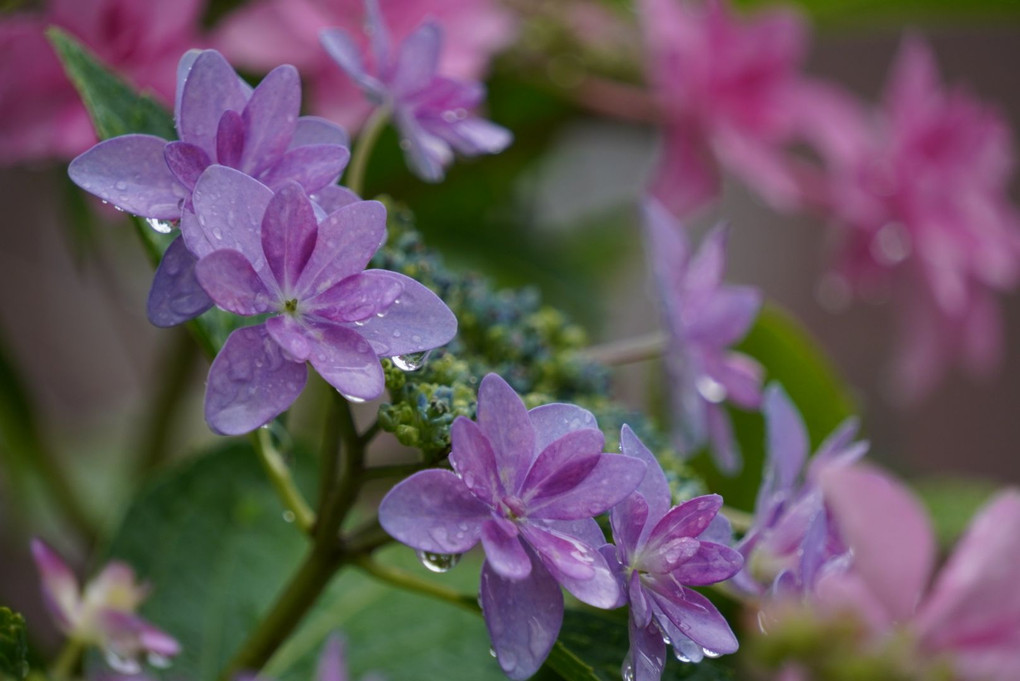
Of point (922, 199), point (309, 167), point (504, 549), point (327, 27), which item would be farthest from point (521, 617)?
point (922, 199)

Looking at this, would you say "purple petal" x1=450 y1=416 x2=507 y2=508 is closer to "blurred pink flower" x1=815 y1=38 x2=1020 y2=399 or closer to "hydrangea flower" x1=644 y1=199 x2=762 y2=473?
"hydrangea flower" x1=644 y1=199 x2=762 y2=473

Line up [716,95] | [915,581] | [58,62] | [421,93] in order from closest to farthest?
[915,581] < [421,93] < [58,62] < [716,95]

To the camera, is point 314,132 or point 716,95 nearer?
point 314,132

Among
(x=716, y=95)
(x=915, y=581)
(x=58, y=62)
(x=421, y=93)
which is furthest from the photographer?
(x=716, y=95)

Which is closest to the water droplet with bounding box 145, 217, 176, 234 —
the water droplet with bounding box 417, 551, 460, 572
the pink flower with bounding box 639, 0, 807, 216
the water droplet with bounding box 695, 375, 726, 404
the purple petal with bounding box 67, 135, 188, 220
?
the purple petal with bounding box 67, 135, 188, 220

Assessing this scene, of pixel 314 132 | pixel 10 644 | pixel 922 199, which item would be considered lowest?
pixel 922 199

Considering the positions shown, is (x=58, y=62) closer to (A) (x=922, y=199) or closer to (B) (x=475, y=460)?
(B) (x=475, y=460)

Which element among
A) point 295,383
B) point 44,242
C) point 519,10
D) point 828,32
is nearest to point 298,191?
point 295,383

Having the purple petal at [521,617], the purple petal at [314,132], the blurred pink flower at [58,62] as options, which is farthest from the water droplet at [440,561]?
the blurred pink flower at [58,62]
